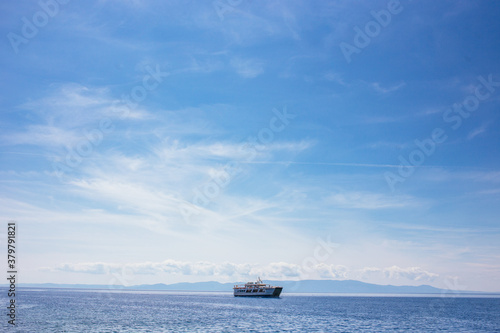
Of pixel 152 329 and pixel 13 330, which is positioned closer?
pixel 13 330

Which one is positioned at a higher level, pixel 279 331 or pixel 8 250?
pixel 8 250

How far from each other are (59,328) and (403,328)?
66.6 metres

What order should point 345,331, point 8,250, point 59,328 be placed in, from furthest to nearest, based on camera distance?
point 345,331, point 59,328, point 8,250

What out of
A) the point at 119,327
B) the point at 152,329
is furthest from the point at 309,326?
the point at 119,327

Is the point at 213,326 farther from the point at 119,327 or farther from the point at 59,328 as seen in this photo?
the point at 59,328

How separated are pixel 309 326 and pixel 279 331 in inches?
454

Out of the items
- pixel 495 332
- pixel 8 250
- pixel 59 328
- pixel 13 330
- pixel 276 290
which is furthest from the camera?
pixel 276 290

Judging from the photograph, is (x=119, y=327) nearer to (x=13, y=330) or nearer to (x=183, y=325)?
(x=183, y=325)

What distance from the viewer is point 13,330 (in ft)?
196

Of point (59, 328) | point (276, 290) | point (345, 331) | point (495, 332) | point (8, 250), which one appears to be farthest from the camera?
point (276, 290)

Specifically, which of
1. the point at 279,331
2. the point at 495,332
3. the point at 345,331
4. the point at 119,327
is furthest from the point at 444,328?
the point at 119,327

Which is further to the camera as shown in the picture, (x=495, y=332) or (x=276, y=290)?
(x=276, y=290)

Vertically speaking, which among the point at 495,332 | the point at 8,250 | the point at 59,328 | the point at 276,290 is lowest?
the point at 276,290

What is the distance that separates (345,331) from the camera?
2773 inches
